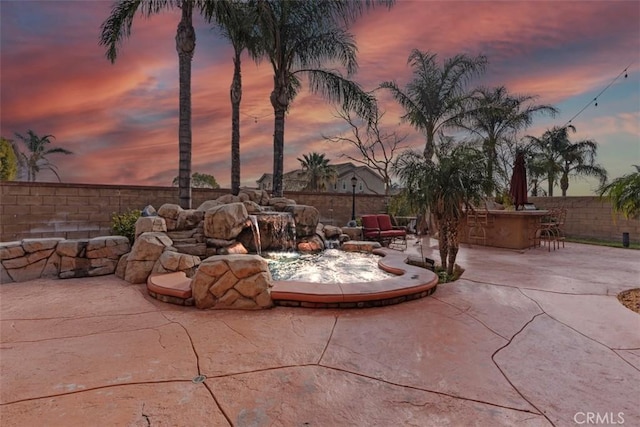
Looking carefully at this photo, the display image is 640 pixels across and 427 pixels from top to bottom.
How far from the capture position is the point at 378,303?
370 cm

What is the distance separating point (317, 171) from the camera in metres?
25.4

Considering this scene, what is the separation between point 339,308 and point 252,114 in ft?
36.0

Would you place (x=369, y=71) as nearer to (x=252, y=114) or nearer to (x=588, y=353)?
(x=252, y=114)

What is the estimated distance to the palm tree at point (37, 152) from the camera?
21.7 meters

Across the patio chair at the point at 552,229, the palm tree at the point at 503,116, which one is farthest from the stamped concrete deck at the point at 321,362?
the palm tree at the point at 503,116

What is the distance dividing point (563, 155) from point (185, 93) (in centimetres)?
2272

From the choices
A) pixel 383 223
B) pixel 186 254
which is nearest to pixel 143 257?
pixel 186 254

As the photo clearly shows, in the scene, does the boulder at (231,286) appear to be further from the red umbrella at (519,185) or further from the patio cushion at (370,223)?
the red umbrella at (519,185)

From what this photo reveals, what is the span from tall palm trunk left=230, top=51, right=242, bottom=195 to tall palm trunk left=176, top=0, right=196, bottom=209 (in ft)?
8.98

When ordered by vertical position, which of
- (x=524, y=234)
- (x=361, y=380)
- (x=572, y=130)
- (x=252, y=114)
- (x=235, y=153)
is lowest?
(x=361, y=380)

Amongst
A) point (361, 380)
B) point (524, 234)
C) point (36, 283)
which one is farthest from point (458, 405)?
point (524, 234)

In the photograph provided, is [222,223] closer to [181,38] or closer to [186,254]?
[186,254]

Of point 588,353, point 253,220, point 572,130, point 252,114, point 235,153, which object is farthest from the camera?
point 572,130

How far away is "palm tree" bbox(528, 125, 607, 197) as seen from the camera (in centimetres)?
1862
